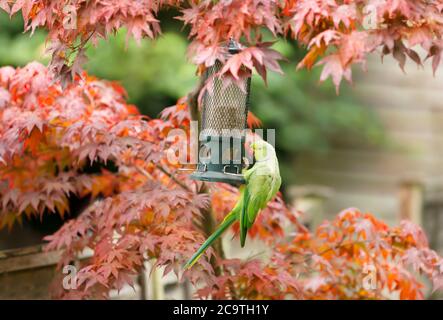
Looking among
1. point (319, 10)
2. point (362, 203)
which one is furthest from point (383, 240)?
point (362, 203)

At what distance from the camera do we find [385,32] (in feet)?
8.11

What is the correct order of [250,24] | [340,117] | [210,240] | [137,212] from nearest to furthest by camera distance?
[250,24], [210,240], [137,212], [340,117]

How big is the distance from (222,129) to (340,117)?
4344mm

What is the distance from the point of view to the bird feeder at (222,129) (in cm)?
280

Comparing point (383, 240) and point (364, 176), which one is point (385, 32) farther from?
point (364, 176)

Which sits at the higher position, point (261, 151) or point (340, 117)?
point (340, 117)

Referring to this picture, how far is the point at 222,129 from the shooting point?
2867 mm

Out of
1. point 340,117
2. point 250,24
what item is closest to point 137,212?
point 250,24

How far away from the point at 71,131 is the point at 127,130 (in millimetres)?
268

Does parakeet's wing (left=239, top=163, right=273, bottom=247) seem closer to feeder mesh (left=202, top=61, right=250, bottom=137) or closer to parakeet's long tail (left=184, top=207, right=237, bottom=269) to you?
parakeet's long tail (left=184, top=207, right=237, bottom=269)

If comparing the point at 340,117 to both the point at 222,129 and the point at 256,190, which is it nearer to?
the point at 222,129

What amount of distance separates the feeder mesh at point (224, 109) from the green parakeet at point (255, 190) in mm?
292

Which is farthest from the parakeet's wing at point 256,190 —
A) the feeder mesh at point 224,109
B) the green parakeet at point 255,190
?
the feeder mesh at point 224,109

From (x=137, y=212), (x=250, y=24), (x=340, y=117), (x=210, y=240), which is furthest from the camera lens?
(x=340, y=117)
